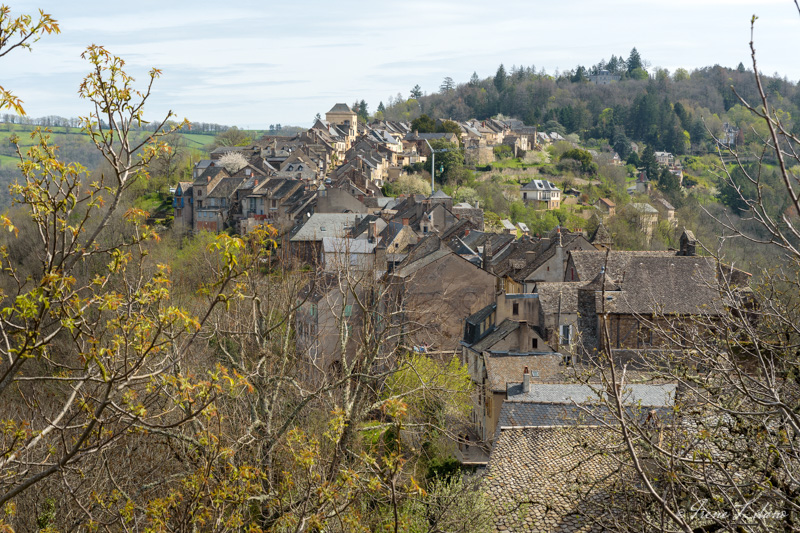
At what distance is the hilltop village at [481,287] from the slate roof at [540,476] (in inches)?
1.8

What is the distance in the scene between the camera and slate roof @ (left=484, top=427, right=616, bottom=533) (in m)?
13.5

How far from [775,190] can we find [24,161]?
67389mm

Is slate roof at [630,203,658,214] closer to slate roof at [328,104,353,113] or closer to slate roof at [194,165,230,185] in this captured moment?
slate roof at [194,165,230,185]

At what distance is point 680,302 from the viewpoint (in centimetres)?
2909

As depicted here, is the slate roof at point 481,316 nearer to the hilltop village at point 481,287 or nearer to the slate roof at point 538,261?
the hilltop village at point 481,287

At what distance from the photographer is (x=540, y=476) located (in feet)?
51.5

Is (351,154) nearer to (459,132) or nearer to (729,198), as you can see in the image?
(459,132)

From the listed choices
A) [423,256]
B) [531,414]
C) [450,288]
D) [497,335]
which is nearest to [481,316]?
[497,335]

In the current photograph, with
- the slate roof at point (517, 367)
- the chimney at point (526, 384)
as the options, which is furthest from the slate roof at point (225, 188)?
the chimney at point (526, 384)

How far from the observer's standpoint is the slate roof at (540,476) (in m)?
13.5

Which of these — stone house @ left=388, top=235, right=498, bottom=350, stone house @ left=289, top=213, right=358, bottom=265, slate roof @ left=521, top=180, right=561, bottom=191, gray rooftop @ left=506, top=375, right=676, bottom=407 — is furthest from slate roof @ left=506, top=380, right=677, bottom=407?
slate roof @ left=521, top=180, right=561, bottom=191

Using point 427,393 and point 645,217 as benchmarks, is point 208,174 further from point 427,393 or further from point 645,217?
point 427,393

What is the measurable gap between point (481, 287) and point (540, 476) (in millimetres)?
20405

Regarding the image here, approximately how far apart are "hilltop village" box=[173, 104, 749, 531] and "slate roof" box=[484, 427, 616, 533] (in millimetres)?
47
